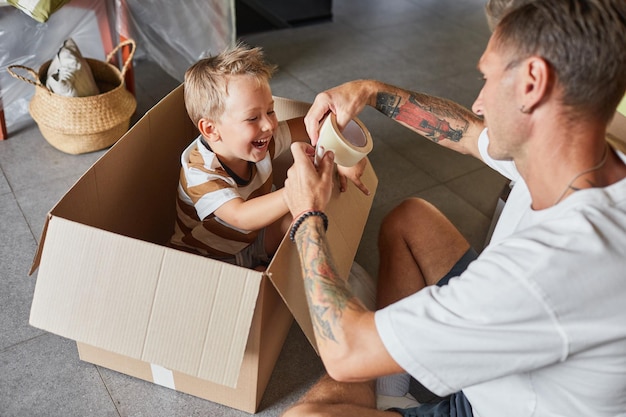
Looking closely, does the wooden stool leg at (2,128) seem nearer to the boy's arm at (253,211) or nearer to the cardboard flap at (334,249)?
the boy's arm at (253,211)

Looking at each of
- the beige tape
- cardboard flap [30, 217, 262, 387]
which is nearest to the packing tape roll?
cardboard flap [30, 217, 262, 387]

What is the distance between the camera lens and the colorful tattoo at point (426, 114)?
1.56 m

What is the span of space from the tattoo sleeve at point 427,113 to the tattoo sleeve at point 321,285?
553mm

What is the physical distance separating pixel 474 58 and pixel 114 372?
93.8 inches

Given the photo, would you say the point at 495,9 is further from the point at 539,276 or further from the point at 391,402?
the point at 391,402

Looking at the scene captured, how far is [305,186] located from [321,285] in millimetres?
214

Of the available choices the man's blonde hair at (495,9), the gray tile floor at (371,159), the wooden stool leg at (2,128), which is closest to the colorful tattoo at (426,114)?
the man's blonde hair at (495,9)

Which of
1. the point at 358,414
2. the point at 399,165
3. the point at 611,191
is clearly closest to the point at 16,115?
the point at 399,165

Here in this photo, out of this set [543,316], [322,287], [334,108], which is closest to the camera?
[543,316]

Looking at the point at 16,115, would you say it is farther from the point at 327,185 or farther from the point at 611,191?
the point at 611,191

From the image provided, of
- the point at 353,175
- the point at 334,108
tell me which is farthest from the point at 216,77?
the point at 353,175

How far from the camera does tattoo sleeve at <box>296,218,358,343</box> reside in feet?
3.34

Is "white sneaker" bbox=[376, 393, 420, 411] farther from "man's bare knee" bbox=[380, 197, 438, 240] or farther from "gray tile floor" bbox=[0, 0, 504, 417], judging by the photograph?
"man's bare knee" bbox=[380, 197, 438, 240]

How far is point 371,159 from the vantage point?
A: 2359 millimetres
